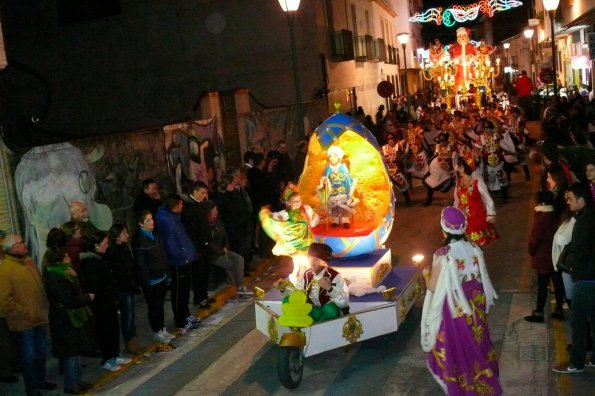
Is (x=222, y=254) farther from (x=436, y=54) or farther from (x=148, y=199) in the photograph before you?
(x=436, y=54)

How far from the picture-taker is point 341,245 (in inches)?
413

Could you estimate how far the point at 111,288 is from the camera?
9117 millimetres

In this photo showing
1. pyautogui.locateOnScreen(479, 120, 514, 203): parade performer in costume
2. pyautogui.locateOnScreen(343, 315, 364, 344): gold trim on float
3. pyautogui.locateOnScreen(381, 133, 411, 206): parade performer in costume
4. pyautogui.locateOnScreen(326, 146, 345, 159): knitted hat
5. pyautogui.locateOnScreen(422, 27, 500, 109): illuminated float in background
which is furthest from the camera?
pyautogui.locateOnScreen(422, 27, 500, 109): illuminated float in background

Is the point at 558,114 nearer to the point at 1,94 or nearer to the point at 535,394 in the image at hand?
the point at 535,394

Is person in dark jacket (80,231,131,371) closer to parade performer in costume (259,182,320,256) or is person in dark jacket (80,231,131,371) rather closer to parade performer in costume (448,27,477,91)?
parade performer in costume (259,182,320,256)

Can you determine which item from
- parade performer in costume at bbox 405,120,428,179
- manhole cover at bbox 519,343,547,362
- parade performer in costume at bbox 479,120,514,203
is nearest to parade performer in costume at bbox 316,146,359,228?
manhole cover at bbox 519,343,547,362

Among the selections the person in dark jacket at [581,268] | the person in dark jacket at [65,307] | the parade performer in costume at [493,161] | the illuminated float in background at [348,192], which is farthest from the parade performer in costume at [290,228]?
the parade performer in costume at [493,161]

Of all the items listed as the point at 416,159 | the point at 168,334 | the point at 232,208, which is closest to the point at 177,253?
the point at 168,334

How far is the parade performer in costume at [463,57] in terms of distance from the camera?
35.0 meters

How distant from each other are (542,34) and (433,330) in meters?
41.4

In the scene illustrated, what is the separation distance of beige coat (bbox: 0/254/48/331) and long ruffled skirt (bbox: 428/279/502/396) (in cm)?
435

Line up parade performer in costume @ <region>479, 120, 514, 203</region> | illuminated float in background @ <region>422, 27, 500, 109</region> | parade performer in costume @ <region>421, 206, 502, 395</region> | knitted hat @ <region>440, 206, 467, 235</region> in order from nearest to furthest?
parade performer in costume @ <region>421, 206, 502, 395</region>
knitted hat @ <region>440, 206, 467, 235</region>
parade performer in costume @ <region>479, 120, 514, 203</region>
illuminated float in background @ <region>422, 27, 500, 109</region>

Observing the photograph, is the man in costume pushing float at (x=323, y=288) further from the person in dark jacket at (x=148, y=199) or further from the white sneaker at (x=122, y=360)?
the person in dark jacket at (x=148, y=199)

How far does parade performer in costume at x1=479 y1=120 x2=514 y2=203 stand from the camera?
18.5 m
